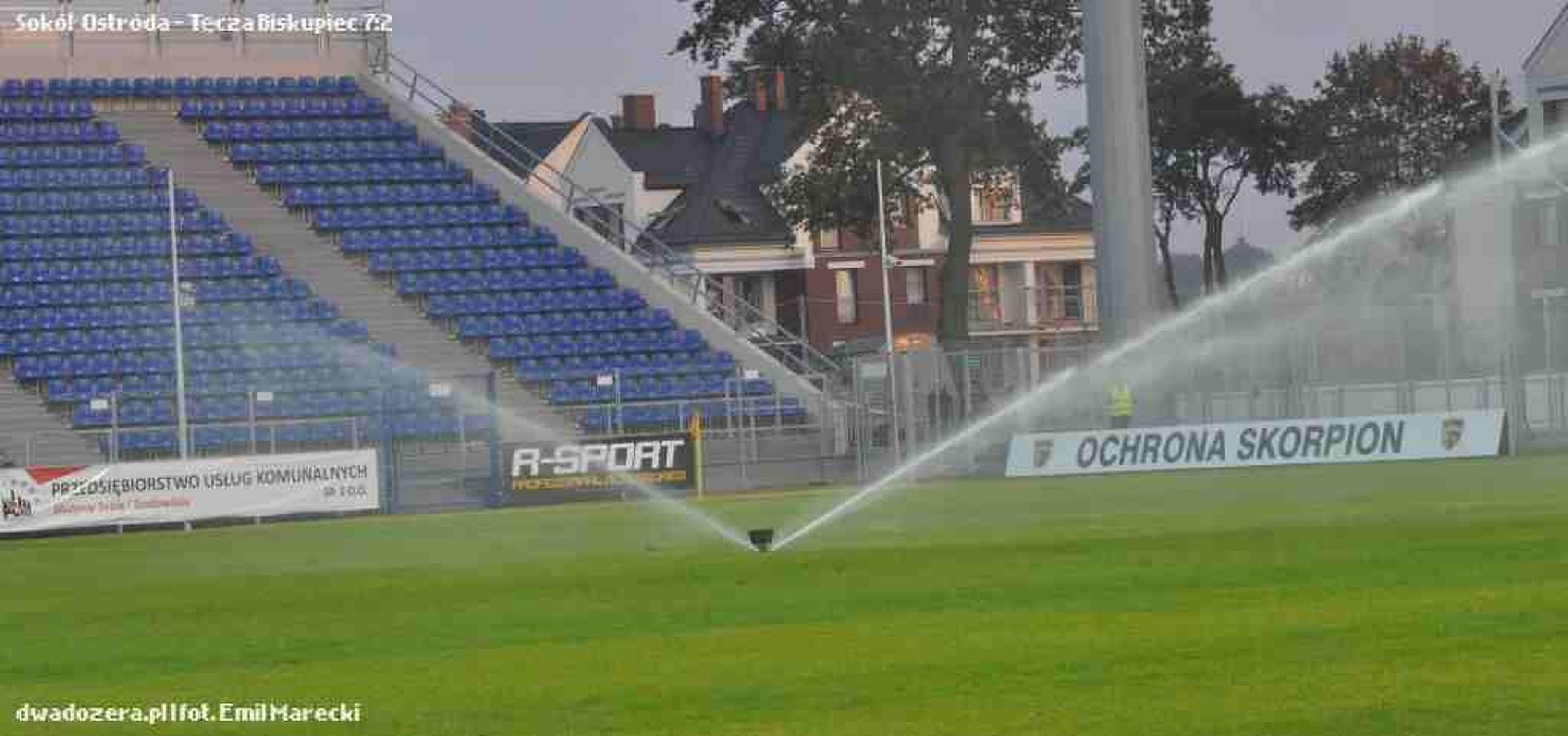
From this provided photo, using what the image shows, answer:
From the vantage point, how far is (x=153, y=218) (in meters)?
60.0

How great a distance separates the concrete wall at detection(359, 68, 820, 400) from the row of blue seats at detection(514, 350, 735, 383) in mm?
838

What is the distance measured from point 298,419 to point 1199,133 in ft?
162

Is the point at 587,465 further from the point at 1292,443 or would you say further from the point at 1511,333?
the point at 1511,333

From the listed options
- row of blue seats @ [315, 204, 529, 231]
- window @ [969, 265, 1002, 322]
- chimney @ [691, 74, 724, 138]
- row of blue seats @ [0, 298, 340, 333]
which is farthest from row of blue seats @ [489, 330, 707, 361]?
chimney @ [691, 74, 724, 138]

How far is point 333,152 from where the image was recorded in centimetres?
6462

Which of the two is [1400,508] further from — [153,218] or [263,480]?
[153,218]

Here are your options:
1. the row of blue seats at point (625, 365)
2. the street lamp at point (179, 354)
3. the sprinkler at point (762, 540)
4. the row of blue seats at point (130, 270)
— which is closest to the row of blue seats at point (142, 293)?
the row of blue seats at point (130, 270)

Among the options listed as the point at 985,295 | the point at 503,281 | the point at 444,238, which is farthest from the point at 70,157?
the point at 985,295

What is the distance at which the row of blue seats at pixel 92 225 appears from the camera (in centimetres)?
5869

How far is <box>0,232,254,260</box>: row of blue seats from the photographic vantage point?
5806cm

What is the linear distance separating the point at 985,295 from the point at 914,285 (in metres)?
4.21

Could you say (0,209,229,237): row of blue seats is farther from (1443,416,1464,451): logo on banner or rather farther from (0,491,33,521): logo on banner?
(1443,416,1464,451): logo on banner

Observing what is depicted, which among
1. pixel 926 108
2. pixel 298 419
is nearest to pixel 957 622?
pixel 298 419

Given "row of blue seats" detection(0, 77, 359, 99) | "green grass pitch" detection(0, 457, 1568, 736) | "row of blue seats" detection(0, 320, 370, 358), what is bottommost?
"green grass pitch" detection(0, 457, 1568, 736)
